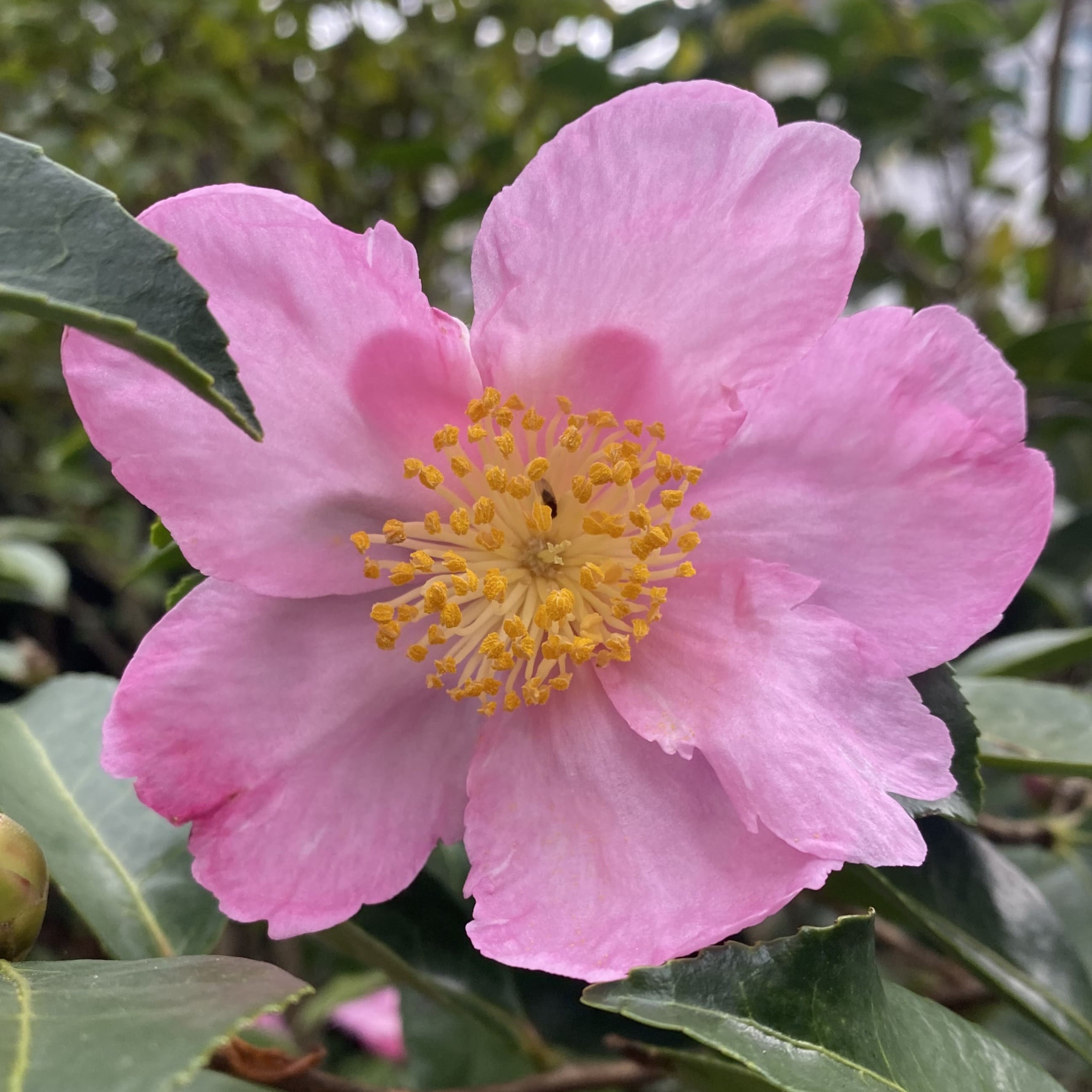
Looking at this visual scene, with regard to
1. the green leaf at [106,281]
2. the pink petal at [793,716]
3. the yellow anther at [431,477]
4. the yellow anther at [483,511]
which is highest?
the green leaf at [106,281]

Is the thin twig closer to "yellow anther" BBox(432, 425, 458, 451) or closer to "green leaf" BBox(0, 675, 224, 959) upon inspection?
A: "yellow anther" BBox(432, 425, 458, 451)

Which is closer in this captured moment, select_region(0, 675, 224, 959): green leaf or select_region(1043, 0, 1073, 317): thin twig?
select_region(0, 675, 224, 959): green leaf

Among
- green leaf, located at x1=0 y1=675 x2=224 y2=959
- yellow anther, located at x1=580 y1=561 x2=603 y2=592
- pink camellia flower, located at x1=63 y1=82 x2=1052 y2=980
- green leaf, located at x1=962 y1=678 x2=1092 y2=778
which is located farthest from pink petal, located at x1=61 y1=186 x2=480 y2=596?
green leaf, located at x1=962 y1=678 x2=1092 y2=778

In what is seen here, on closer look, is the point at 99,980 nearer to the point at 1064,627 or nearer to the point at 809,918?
the point at 809,918

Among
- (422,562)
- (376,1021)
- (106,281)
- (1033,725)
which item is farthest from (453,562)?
(376,1021)

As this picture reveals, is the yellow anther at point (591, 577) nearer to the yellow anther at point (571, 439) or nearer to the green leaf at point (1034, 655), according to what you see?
the yellow anther at point (571, 439)

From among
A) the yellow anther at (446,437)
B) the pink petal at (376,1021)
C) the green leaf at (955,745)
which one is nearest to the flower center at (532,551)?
the yellow anther at (446,437)

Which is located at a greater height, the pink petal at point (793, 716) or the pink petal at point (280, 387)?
the pink petal at point (280, 387)
